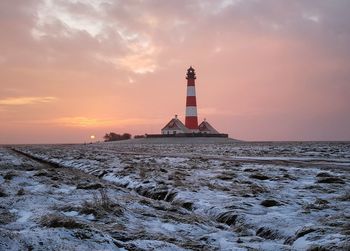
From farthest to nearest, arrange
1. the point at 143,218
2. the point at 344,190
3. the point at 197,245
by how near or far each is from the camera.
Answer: the point at 344,190 → the point at 143,218 → the point at 197,245

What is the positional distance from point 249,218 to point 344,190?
3924 millimetres

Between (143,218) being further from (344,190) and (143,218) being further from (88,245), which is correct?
(344,190)

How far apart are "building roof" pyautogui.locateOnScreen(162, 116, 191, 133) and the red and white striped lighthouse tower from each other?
1.25 meters

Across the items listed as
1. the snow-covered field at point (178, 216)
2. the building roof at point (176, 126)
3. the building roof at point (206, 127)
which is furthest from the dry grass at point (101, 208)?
the building roof at point (206, 127)

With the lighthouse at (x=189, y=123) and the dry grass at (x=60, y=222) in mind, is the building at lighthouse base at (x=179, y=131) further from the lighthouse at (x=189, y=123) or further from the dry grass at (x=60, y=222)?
the dry grass at (x=60, y=222)

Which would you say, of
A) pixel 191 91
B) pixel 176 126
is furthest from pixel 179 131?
pixel 191 91

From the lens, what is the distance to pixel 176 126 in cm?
8900

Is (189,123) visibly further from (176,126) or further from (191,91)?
(191,91)

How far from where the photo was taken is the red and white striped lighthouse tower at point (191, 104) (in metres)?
83.3

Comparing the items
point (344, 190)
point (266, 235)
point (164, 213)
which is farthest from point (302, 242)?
point (344, 190)

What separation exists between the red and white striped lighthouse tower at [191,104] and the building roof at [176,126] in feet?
4.11

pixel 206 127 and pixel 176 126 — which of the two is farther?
pixel 206 127

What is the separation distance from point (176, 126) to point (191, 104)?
816cm

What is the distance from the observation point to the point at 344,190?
29.7ft
